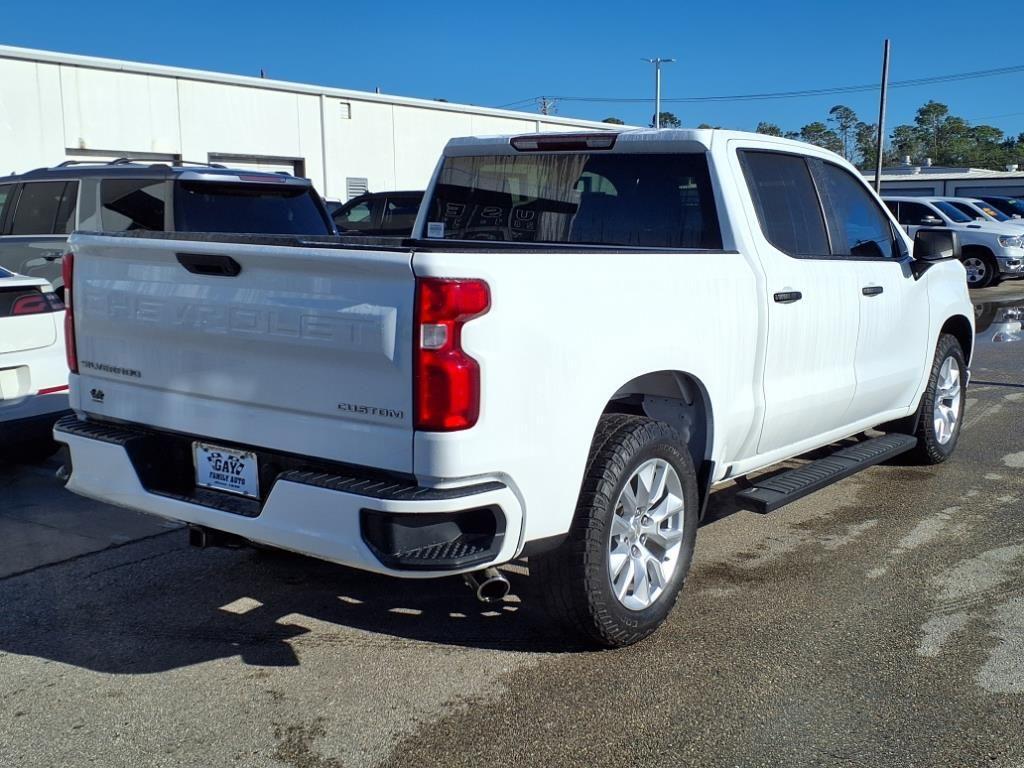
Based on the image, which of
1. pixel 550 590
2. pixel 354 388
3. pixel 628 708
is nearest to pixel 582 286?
pixel 354 388

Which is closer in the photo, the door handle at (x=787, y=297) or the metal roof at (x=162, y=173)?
the door handle at (x=787, y=297)

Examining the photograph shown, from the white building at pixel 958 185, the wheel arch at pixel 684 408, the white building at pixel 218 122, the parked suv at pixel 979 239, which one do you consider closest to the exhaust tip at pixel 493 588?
the wheel arch at pixel 684 408

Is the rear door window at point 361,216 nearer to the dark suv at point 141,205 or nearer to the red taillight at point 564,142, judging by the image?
the dark suv at point 141,205

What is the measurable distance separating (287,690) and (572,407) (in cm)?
142

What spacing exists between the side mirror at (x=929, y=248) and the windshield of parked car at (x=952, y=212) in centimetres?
1698

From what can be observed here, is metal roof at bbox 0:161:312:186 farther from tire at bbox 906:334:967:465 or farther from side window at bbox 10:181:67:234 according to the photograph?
tire at bbox 906:334:967:465

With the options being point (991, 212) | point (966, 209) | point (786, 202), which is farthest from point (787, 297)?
point (991, 212)

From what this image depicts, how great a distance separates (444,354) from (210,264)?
3.33 feet

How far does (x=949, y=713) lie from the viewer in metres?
3.60

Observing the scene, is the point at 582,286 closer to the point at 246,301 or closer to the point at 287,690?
the point at 246,301

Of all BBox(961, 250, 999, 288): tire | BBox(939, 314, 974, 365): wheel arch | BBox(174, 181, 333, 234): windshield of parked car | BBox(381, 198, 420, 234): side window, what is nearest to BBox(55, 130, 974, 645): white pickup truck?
Answer: BBox(939, 314, 974, 365): wheel arch

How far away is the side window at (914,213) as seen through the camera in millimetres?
21297

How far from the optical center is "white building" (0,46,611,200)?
18.2 m

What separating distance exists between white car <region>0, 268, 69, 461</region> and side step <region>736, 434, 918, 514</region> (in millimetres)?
3970
